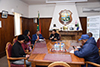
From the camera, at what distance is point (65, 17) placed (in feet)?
22.3

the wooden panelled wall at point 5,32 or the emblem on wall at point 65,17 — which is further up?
the emblem on wall at point 65,17

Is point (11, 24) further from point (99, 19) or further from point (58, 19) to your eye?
point (99, 19)

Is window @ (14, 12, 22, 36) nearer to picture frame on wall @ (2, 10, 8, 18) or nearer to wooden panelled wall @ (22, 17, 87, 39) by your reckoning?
wooden panelled wall @ (22, 17, 87, 39)

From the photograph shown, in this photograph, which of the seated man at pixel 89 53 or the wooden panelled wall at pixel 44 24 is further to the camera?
the wooden panelled wall at pixel 44 24

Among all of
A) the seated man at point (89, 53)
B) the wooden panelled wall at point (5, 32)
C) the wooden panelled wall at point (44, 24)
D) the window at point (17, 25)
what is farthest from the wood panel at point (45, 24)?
the seated man at point (89, 53)

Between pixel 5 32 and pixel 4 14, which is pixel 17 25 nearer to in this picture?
pixel 5 32

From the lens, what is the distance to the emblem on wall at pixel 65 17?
22.0ft

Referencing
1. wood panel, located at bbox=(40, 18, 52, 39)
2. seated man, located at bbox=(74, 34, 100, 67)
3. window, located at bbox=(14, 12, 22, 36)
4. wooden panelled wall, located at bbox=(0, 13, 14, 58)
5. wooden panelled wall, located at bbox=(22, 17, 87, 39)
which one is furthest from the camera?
wood panel, located at bbox=(40, 18, 52, 39)

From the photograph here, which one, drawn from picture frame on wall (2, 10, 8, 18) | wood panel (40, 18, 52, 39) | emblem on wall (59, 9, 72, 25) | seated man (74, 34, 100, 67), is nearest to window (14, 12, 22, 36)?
picture frame on wall (2, 10, 8, 18)

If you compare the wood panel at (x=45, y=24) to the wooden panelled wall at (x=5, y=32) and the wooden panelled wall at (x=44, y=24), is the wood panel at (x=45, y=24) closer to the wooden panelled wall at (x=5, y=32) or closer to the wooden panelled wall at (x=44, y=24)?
the wooden panelled wall at (x=44, y=24)

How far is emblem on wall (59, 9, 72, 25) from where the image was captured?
6720 millimetres

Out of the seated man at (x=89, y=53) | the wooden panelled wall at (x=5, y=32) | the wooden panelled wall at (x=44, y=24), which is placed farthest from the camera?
the wooden panelled wall at (x=44, y=24)

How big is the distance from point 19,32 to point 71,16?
3.42m

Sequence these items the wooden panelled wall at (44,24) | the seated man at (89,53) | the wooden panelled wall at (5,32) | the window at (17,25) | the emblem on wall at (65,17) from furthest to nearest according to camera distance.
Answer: the wooden panelled wall at (44,24) < the emblem on wall at (65,17) < the window at (17,25) < the wooden panelled wall at (5,32) < the seated man at (89,53)
